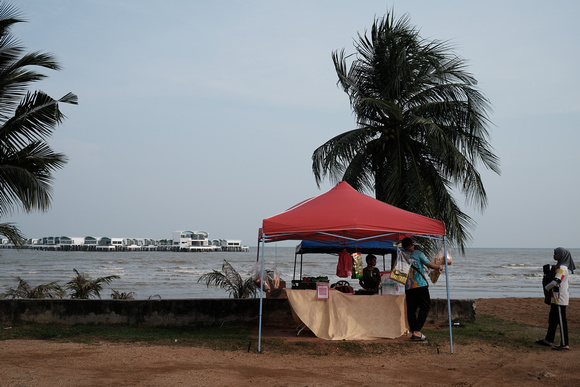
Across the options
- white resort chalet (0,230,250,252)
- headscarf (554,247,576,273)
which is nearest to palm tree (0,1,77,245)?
headscarf (554,247,576,273)

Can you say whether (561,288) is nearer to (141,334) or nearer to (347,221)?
(347,221)

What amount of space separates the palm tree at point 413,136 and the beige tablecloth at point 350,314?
12.0 feet

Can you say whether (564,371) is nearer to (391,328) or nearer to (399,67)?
(391,328)

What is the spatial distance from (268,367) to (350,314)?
230 centimetres

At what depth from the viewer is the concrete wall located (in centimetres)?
1047

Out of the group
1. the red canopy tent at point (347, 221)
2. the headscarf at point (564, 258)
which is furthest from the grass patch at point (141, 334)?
the headscarf at point (564, 258)

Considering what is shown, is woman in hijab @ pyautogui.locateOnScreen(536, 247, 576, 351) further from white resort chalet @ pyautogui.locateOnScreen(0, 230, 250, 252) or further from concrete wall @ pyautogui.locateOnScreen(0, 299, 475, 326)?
white resort chalet @ pyautogui.locateOnScreen(0, 230, 250, 252)

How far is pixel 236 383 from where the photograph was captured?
6.39 m

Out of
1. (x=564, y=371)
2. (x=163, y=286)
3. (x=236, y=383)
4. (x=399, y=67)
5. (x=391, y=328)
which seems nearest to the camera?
(x=236, y=383)

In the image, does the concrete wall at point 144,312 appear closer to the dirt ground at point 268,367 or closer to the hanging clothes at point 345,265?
the hanging clothes at point 345,265

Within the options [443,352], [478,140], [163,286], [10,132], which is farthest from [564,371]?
[163,286]

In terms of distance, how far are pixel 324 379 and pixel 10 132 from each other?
26.7ft

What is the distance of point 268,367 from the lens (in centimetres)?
734

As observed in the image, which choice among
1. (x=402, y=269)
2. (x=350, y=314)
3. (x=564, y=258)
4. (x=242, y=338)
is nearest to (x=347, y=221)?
(x=402, y=269)
